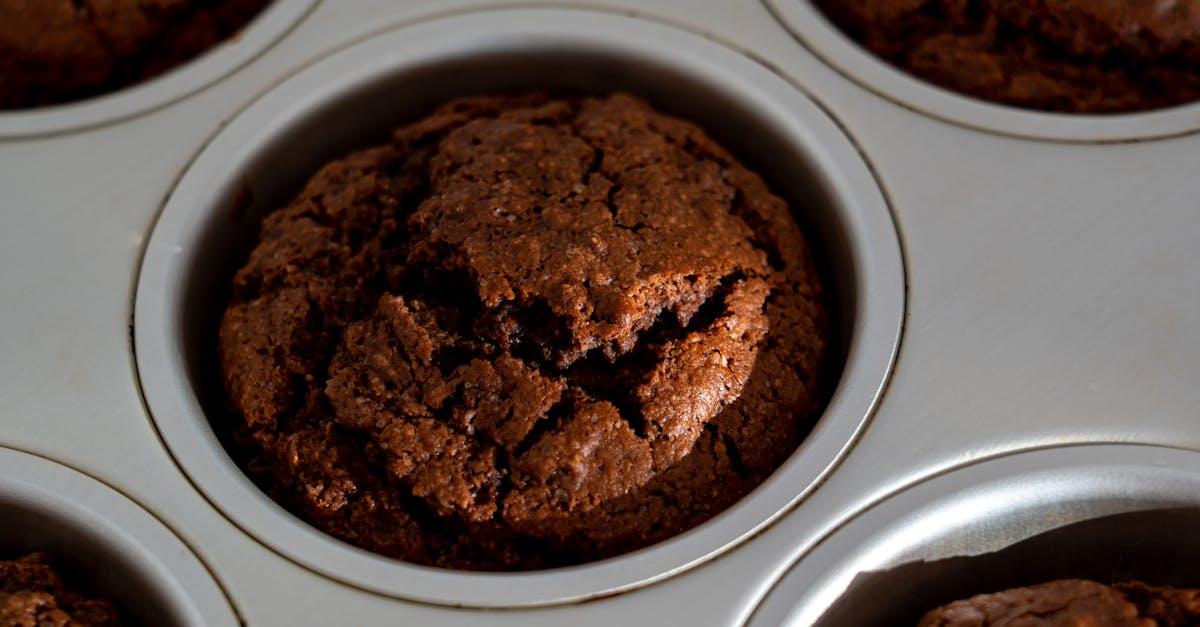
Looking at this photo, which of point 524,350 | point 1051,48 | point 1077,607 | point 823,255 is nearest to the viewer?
point 1077,607

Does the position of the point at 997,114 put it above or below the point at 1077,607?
above

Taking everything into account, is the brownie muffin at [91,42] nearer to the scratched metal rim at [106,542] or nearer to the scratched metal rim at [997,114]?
the scratched metal rim at [106,542]

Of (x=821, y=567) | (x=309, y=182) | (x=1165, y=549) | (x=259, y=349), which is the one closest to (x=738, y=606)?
(x=821, y=567)

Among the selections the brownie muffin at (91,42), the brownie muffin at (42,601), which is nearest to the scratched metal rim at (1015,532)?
the brownie muffin at (42,601)

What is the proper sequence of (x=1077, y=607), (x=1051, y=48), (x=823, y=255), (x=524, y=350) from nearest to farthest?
(x=1077, y=607)
(x=524, y=350)
(x=823, y=255)
(x=1051, y=48)

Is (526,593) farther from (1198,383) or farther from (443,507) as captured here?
(1198,383)

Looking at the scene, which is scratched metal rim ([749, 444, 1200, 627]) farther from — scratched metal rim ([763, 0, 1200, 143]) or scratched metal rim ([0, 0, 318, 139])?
scratched metal rim ([0, 0, 318, 139])

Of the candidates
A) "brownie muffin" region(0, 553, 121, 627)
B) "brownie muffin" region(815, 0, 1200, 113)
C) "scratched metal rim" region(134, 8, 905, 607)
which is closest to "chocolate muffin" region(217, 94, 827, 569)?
"scratched metal rim" region(134, 8, 905, 607)

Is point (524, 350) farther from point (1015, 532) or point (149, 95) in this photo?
point (149, 95)

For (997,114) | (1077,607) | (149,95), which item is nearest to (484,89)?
(149,95)
